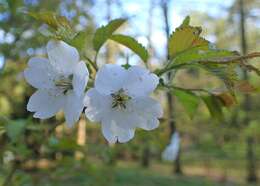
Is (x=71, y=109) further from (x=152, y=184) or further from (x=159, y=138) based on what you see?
(x=152, y=184)

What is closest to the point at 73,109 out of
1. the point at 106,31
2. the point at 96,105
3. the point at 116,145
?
the point at 96,105

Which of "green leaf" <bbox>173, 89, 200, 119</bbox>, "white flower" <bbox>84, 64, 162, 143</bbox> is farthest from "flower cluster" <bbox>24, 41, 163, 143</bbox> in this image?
"green leaf" <bbox>173, 89, 200, 119</bbox>

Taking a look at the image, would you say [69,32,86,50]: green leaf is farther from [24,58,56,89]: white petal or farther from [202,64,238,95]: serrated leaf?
[202,64,238,95]: serrated leaf

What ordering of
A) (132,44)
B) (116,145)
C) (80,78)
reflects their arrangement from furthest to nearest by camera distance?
(116,145) < (132,44) < (80,78)

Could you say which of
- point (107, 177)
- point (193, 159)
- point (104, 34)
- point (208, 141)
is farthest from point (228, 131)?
point (104, 34)

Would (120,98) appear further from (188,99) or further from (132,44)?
(188,99)
